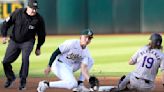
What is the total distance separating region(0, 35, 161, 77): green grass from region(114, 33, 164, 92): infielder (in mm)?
3209

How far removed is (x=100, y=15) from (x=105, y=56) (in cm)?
849

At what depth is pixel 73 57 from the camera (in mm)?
8211

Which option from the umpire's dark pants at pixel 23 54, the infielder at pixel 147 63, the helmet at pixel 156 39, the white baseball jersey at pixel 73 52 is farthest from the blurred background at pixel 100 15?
the helmet at pixel 156 39

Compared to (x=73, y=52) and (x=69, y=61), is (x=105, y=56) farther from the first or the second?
(x=73, y=52)

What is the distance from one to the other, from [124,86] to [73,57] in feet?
3.12

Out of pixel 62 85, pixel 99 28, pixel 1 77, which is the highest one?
pixel 62 85

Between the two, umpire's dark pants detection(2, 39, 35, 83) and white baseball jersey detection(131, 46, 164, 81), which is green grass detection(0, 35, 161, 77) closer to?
umpire's dark pants detection(2, 39, 35, 83)

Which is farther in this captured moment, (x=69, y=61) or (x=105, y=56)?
(x=105, y=56)

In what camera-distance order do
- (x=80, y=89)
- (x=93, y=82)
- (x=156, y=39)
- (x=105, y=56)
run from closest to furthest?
(x=156, y=39), (x=93, y=82), (x=80, y=89), (x=105, y=56)

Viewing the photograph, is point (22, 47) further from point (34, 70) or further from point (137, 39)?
point (137, 39)

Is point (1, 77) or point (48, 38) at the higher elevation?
point (1, 77)

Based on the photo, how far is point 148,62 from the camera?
8016 millimetres

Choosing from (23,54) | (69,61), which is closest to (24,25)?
(23,54)

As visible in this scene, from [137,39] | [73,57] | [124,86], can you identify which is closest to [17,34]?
[73,57]
